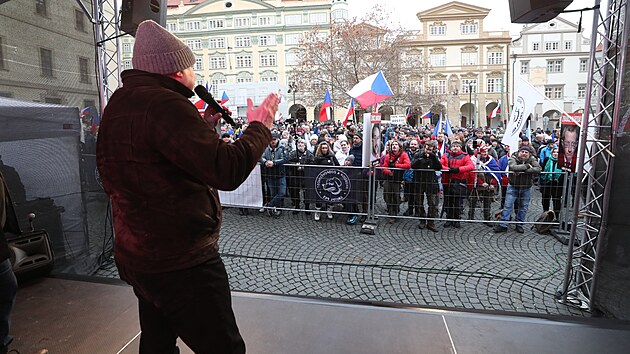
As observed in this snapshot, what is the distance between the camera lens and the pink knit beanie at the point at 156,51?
1.42 m

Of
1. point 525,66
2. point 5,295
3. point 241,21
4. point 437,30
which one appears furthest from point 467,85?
point 5,295

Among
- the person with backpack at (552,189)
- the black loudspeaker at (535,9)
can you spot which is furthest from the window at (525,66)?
the black loudspeaker at (535,9)

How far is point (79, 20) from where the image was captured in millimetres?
4578

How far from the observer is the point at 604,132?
3.65m

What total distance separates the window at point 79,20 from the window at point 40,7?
411 millimetres

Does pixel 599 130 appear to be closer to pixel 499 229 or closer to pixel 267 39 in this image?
pixel 499 229

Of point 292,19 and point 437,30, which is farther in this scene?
point 292,19

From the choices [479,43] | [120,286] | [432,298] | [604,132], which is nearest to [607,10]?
[604,132]

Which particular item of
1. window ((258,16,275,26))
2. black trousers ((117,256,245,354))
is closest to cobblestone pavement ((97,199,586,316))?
black trousers ((117,256,245,354))

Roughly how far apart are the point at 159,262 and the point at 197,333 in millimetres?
315

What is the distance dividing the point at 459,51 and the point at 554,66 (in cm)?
1052

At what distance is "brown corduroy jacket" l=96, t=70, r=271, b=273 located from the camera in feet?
4.30

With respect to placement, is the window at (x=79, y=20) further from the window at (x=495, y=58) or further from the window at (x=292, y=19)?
the window at (x=292, y=19)

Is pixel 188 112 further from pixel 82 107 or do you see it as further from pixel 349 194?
pixel 349 194
